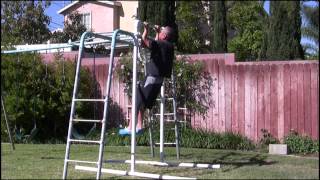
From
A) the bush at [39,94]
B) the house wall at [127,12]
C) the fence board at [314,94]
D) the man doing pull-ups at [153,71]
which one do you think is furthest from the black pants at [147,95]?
the house wall at [127,12]

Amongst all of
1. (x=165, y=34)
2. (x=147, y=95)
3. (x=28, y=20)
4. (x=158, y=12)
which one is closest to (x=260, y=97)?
(x=158, y=12)

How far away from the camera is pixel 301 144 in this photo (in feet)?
51.3

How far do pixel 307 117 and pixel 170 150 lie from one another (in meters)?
3.89

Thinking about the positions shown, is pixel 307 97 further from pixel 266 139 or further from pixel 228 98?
pixel 228 98

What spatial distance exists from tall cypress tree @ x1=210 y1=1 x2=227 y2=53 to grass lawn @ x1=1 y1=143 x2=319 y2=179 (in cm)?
324

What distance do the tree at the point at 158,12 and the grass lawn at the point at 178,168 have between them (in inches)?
212

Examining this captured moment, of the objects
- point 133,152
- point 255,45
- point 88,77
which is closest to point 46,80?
point 88,77

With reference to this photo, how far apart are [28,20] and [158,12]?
11.5 meters

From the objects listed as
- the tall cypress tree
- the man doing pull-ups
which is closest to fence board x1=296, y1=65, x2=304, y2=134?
the tall cypress tree

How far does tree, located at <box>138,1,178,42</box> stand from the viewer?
61.5 ft

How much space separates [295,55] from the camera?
17328mm

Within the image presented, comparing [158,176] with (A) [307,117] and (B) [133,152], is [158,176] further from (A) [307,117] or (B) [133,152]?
(A) [307,117]

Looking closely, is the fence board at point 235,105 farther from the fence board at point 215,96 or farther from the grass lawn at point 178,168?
the grass lawn at point 178,168

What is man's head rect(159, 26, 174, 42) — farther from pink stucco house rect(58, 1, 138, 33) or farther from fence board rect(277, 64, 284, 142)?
pink stucco house rect(58, 1, 138, 33)
